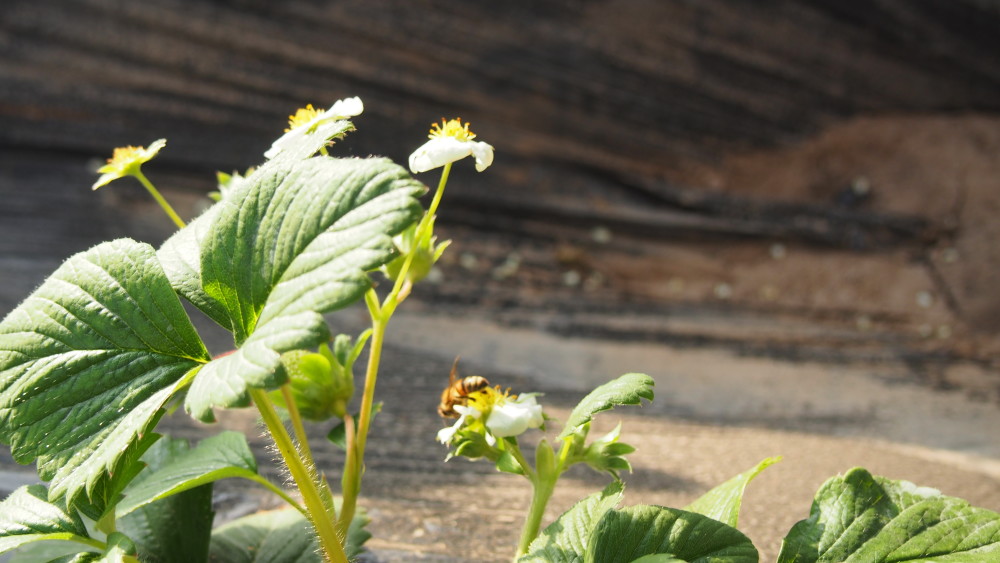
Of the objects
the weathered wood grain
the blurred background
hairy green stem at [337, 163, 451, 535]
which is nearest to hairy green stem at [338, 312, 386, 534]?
hairy green stem at [337, 163, 451, 535]

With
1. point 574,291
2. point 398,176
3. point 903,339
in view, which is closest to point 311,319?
point 398,176

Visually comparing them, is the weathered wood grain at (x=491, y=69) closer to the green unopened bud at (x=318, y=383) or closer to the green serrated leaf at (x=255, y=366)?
the green unopened bud at (x=318, y=383)

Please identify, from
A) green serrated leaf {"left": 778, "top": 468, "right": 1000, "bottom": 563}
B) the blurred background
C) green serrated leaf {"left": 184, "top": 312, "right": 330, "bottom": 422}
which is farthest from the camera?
the blurred background

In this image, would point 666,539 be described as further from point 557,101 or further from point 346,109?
point 557,101

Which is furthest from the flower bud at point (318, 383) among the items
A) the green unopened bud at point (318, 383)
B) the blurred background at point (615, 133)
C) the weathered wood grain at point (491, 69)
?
the weathered wood grain at point (491, 69)

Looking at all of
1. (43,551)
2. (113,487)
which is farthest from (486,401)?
(43,551)

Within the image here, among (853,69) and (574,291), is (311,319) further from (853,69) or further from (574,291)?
(853,69)

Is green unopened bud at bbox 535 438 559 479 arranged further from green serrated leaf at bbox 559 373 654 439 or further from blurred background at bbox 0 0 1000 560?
blurred background at bbox 0 0 1000 560
